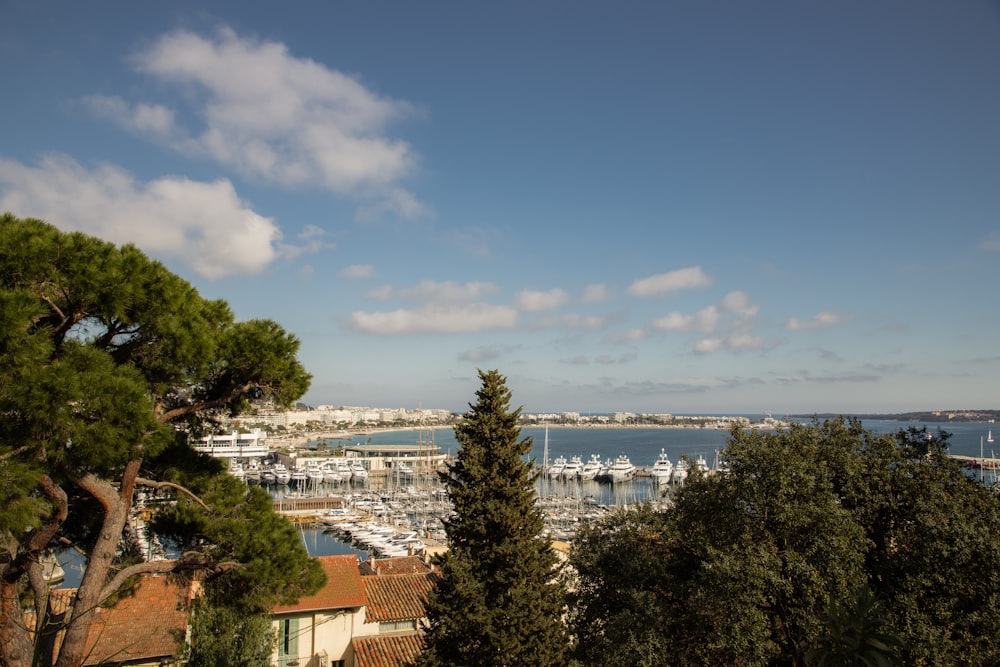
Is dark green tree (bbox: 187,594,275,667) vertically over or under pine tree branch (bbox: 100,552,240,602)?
under

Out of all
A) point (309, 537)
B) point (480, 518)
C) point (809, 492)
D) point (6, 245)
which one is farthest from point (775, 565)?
point (309, 537)

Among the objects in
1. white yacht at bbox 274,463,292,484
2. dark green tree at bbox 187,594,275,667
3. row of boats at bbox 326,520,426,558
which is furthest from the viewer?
white yacht at bbox 274,463,292,484

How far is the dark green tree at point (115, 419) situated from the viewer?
622cm

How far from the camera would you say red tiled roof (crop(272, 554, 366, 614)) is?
49.6ft

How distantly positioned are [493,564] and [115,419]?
767 cm

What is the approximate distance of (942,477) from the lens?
A: 10.5 metres

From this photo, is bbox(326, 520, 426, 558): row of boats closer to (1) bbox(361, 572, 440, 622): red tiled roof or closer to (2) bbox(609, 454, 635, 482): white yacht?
(1) bbox(361, 572, 440, 622): red tiled roof

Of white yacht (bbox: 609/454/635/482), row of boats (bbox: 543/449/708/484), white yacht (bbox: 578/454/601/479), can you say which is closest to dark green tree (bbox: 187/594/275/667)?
row of boats (bbox: 543/449/708/484)

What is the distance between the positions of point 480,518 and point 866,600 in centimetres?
822

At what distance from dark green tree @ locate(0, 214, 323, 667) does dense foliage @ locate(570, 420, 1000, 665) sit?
17.6ft

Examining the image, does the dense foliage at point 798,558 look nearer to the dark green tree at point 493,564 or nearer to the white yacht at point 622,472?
the dark green tree at point 493,564

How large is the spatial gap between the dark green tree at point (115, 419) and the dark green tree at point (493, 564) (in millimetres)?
3538

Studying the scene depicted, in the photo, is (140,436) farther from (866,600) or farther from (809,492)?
(809,492)

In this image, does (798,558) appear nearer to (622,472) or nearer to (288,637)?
(288,637)
